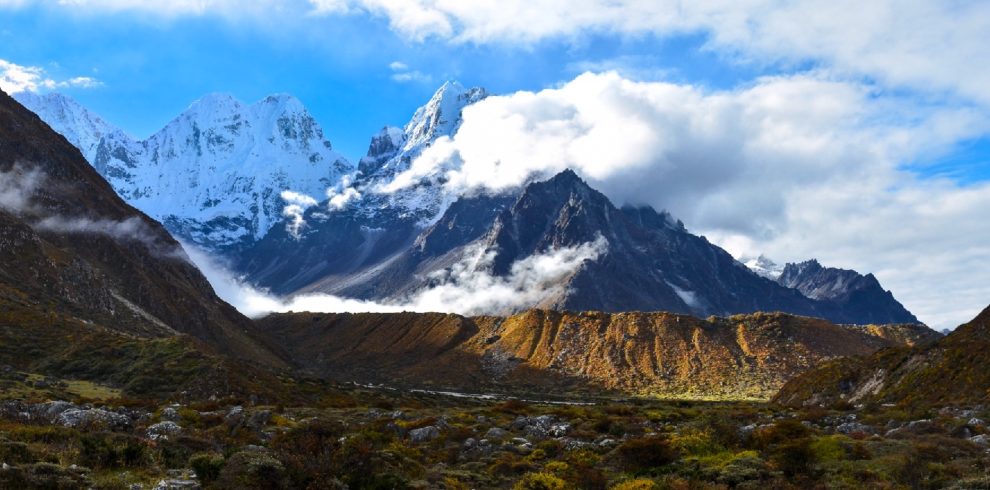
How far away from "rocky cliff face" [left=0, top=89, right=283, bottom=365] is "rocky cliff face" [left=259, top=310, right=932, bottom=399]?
38477 mm

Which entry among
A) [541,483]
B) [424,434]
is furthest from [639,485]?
[424,434]

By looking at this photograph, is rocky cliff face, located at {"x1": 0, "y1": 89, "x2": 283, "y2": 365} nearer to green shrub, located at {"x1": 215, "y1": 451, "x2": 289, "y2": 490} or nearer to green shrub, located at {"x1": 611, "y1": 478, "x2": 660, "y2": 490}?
green shrub, located at {"x1": 215, "y1": 451, "x2": 289, "y2": 490}

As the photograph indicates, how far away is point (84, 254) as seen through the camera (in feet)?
496

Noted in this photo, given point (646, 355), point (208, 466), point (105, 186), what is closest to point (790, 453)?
point (208, 466)

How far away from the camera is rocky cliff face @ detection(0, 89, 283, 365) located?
126 meters

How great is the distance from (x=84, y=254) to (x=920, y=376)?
15593 cm

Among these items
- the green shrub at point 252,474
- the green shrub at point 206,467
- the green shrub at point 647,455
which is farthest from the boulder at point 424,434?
the green shrub at point 252,474

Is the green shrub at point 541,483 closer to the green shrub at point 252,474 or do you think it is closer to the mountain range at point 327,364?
the green shrub at point 252,474

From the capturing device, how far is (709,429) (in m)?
32.0

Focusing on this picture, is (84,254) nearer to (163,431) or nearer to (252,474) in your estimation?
(163,431)

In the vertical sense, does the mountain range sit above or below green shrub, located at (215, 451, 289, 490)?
above

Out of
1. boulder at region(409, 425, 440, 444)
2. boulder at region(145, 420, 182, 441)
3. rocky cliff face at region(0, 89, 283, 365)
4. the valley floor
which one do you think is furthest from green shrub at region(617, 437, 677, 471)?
rocky cliff face at region(0, 89, 283, 365)

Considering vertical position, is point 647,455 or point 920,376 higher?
point 920,376

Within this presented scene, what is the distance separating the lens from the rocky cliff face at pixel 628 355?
153750 mm
